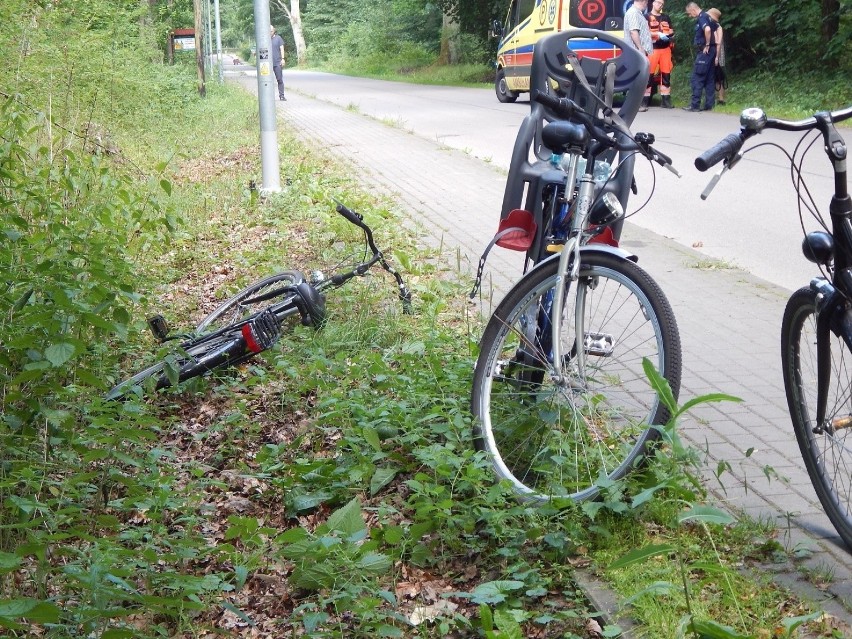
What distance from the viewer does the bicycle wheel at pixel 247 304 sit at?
662 cm

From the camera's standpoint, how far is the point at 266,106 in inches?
460

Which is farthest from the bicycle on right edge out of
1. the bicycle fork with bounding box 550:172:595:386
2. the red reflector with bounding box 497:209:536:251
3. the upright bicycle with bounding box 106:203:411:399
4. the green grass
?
Answer: the upright bicycle with bounding box 106:203:411:399

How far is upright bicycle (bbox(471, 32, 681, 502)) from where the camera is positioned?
12.3ft

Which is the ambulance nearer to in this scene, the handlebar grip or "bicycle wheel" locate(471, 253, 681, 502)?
"bicycle wheel" locate(471, 253, 681, 502)

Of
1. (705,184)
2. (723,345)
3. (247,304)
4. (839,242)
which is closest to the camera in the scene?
(839,242)

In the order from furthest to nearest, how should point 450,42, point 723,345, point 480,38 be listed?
point 450,42 < point 480,38 < point 723,345

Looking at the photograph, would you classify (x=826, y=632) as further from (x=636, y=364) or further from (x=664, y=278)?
(x=664, y=278)

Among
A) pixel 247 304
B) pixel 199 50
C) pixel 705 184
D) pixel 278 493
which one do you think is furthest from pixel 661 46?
pixel 278 493

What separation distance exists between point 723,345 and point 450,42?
4039 centimetres

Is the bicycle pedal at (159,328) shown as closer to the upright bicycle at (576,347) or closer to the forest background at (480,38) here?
the upright bicycle at (576,347)

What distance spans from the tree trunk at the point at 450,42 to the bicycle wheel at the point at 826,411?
41865 mm

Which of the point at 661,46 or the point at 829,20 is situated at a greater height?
the point at 829,20

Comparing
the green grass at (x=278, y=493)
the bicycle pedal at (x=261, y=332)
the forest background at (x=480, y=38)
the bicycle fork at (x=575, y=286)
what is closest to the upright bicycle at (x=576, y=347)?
the bicycle fork at (x=575, y=286)

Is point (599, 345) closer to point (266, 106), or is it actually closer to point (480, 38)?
point (266, 106)
